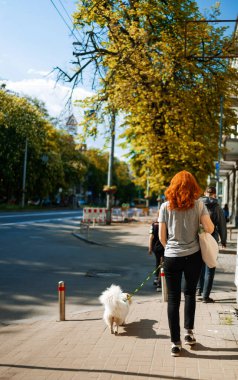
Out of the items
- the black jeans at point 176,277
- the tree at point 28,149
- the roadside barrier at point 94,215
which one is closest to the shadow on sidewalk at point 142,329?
the black jeans at point 176,277

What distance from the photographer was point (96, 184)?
105 meters

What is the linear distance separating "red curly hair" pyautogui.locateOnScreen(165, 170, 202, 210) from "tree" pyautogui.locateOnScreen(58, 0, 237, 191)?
41.8 ft

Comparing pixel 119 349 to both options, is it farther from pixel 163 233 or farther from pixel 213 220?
pixel 213 220

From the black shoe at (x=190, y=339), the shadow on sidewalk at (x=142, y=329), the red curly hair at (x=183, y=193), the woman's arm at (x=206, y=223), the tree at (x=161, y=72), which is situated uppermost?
the tree at (x=161, y=72)

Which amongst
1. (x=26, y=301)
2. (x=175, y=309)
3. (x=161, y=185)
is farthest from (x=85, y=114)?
(x=175, y=309)

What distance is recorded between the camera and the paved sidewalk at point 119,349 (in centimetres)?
427

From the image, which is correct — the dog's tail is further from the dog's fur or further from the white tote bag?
the white tote bag

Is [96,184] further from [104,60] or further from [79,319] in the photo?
[79,319]

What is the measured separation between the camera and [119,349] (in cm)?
496

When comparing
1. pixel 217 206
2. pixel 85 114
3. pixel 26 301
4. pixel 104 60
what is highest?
pixel 104 60

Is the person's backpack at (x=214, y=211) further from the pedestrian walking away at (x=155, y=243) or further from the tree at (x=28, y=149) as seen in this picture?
the tree at (x=28, y=149)

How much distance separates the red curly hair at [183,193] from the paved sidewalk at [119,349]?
1.50 m

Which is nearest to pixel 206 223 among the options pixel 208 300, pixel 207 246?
pixel 207 246

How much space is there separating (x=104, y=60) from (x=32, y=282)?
11.3m
